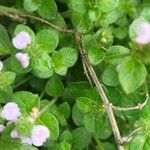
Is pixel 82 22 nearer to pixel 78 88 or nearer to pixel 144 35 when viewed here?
pixel 78 88

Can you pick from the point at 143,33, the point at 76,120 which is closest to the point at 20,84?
the point at 76,120

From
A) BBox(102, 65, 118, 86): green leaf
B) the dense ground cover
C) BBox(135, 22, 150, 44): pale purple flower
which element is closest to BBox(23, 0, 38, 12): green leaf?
the dense ground cover

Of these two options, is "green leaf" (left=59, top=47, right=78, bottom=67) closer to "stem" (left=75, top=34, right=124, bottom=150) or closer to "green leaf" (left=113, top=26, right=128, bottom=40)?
"stem" (left=75, top=34, right=124, bottom=150)

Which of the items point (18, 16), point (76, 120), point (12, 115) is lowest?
point (76, 120)

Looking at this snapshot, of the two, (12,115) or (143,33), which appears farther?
(12,115)

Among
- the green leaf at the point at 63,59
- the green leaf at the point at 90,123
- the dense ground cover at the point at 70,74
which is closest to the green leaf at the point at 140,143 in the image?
the dense ground cover at the point at 70,74

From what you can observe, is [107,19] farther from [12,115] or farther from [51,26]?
[12,115]
